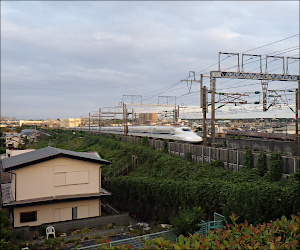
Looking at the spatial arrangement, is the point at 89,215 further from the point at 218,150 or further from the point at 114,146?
the point at 114,146

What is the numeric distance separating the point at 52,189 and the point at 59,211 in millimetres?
1541

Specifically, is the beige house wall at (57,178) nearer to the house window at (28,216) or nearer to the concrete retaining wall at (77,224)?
the house window at (28,216)

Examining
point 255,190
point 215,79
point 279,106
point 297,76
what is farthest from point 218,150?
point 279,106

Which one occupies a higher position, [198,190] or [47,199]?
[198,190]

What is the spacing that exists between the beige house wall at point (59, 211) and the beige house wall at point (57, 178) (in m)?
0.70

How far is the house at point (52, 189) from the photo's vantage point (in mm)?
18266

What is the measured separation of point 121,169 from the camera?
3048 cm

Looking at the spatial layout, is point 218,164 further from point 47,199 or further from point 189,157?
point 47,199

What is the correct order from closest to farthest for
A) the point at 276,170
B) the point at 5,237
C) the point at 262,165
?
1. the point at 5,237
2. the point at 276,170
3. the point at 262,165

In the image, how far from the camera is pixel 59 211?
19.3m

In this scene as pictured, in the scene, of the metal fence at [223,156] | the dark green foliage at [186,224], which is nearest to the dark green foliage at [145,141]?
the metal fence at [223,156]

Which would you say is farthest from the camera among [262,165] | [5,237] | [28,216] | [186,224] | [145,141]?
[145,141]

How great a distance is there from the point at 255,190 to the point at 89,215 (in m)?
11.7

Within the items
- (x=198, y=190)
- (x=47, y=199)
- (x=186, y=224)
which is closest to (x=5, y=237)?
(x=47, y=199)
